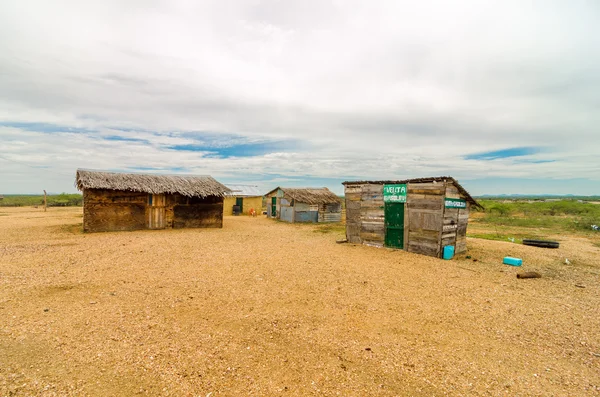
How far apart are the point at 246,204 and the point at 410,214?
2346 centimetres

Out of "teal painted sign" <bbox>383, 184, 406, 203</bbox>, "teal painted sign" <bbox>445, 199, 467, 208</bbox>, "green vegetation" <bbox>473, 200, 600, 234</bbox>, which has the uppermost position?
"teal painted sign" <bbox>383, 184, 406, 203</bbox>

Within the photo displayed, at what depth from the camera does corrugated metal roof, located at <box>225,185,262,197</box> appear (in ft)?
111

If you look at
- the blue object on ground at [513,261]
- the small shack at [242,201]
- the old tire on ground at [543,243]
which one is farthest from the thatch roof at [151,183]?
the old tire on ground at [543,243]

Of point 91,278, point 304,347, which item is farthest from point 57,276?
point 304,347

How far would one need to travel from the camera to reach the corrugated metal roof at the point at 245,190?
111 ft

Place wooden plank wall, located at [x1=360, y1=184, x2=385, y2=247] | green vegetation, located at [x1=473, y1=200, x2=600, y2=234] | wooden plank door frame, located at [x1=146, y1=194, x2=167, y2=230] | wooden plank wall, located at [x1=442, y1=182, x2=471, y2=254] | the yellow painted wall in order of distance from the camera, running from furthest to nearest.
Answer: the yellow painted wall → green vegetation, located at [x1=473, y1=200, x2=600, y2=234] → wooden plank door frame, located at [x1=146, y1=194, x2=167, y2=230] → wooden plank wall, located at [x1=360, y1=184, x2=385, y2=247] → wooden plank wall, located at [x1=442, y1=182, x2=471, y2=254]

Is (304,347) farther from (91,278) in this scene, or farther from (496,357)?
(91,278)

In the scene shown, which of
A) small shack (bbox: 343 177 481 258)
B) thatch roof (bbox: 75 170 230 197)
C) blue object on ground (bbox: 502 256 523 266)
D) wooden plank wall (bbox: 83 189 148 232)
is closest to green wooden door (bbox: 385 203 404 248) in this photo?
small shack (bbox: 343 177 481 258)

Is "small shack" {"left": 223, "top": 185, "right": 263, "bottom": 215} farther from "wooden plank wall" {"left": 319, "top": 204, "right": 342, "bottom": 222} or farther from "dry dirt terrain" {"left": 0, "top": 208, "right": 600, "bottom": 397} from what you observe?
"dry dirt terrain" {"left": 0, "top": 208, "right": 600, "bottom": 397}

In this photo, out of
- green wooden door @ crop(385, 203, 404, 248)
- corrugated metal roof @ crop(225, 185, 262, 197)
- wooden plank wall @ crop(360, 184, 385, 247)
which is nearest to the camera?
green wooden door @ crop(385, 203, 404, 248)

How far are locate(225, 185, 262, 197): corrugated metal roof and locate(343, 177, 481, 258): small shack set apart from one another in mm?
19921

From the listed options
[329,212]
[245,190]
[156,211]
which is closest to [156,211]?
[156,211]

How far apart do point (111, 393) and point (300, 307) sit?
3.96 metres

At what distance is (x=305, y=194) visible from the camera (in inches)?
1097
